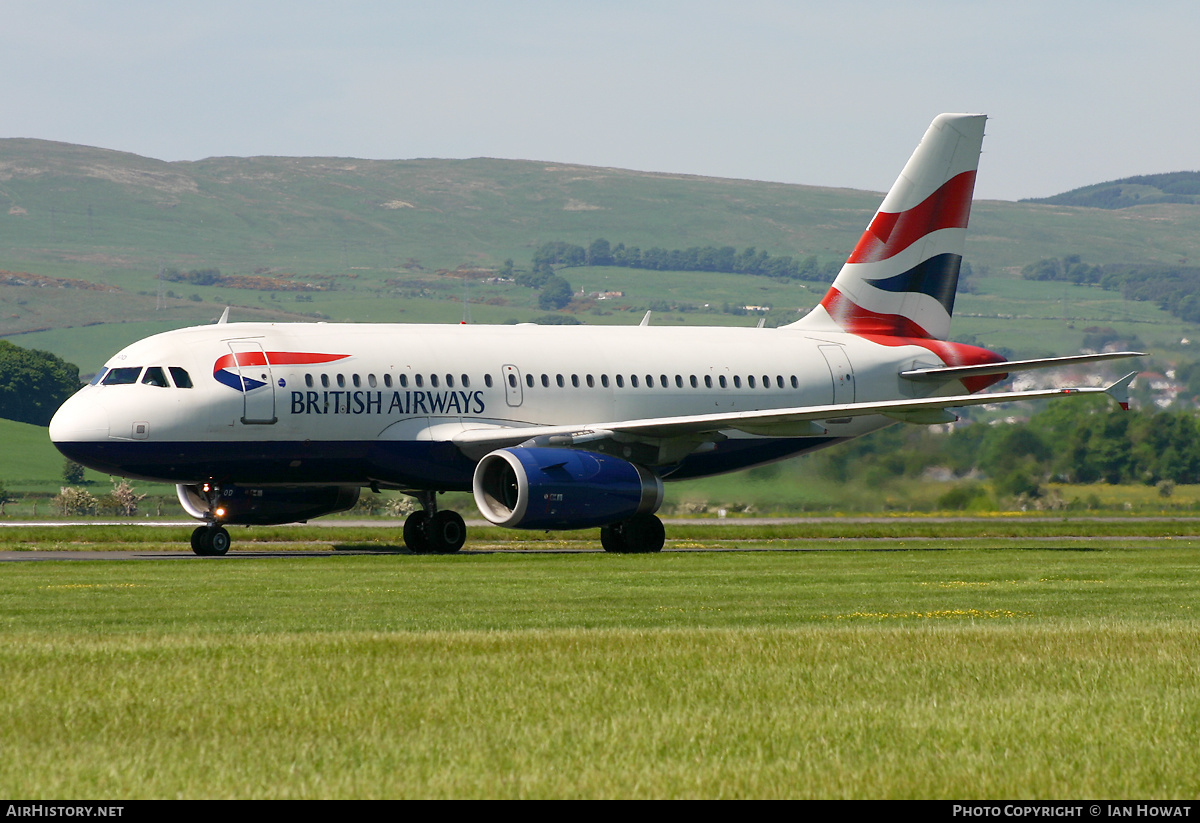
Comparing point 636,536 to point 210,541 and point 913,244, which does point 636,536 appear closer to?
point 210,541

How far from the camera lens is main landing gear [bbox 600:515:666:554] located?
31422 millimetres

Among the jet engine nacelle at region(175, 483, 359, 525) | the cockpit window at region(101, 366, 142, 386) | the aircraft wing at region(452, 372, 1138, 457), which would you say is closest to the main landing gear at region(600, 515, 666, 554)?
the aircraft wing at region(452, 372, 1138, 457)

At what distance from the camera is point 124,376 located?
2898 cm

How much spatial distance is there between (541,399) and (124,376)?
811 centimetres

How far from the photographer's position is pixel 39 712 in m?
9.54

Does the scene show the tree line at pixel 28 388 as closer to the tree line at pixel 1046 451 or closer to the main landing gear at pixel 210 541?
the tree line at pixel 1046 451

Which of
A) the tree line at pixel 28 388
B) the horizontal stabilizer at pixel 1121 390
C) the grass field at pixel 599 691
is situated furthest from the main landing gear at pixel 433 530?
the tree line at pixel 28 388

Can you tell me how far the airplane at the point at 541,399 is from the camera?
2872 centimetres

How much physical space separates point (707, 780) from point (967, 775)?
1299 mm

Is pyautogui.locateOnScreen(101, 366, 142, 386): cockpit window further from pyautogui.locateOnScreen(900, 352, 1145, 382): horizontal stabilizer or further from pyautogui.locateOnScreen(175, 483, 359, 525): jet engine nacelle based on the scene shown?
pyautogui.locateOnScreen(900, 352, 1145, 382): horizontal stabilizer

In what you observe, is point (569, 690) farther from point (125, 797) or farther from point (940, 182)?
point (940, 182)

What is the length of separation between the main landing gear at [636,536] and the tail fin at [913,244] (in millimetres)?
7588

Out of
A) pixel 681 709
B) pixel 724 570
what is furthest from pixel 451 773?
pixel 724 570

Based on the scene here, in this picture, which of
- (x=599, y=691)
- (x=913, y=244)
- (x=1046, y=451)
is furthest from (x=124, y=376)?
(x=1046, y=451)
